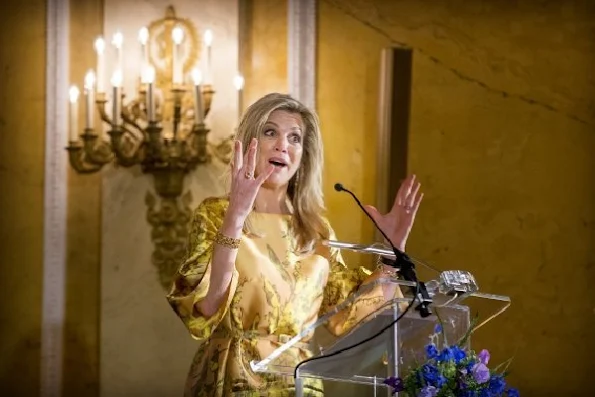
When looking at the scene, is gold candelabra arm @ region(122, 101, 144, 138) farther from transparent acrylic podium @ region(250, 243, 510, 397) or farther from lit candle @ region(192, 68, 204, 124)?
transparent acrylic podium @ region(250, 243, 510, 397)

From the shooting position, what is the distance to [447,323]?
3.01 metres

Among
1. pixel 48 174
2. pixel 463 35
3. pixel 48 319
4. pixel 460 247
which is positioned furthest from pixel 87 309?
pixel 463 35

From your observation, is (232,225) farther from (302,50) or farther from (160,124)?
(302,50)

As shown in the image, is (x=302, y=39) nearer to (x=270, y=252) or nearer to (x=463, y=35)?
(x=463, y=35)

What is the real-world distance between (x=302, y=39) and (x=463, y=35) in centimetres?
57

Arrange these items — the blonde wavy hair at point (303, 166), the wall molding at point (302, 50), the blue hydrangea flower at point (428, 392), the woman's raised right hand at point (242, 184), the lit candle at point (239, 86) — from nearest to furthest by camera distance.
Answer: the blue hydrangea flower at point (428, 392)
the woman's raised right hand at point (242, 184)
the blonde wavy hair at point (303, 166)
the lit candle at point (239, 86)
the wall molding at point (302, 50)

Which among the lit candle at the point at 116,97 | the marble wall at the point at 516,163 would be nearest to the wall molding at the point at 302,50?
the marble wall at the point at 516,163

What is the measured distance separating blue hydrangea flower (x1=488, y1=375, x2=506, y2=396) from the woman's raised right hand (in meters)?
0.76

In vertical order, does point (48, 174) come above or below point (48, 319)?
above

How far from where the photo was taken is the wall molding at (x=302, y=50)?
4848 millimetres

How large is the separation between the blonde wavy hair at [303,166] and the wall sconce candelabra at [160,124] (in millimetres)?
973

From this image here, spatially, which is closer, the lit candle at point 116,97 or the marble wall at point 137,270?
the lit candle at point 116,97

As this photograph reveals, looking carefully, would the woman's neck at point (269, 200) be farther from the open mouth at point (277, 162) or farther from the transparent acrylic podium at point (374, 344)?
the transparent acrylic podium at point (374, 344)

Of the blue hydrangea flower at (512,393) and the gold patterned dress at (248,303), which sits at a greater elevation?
the gold patterned dress at (248,303)
